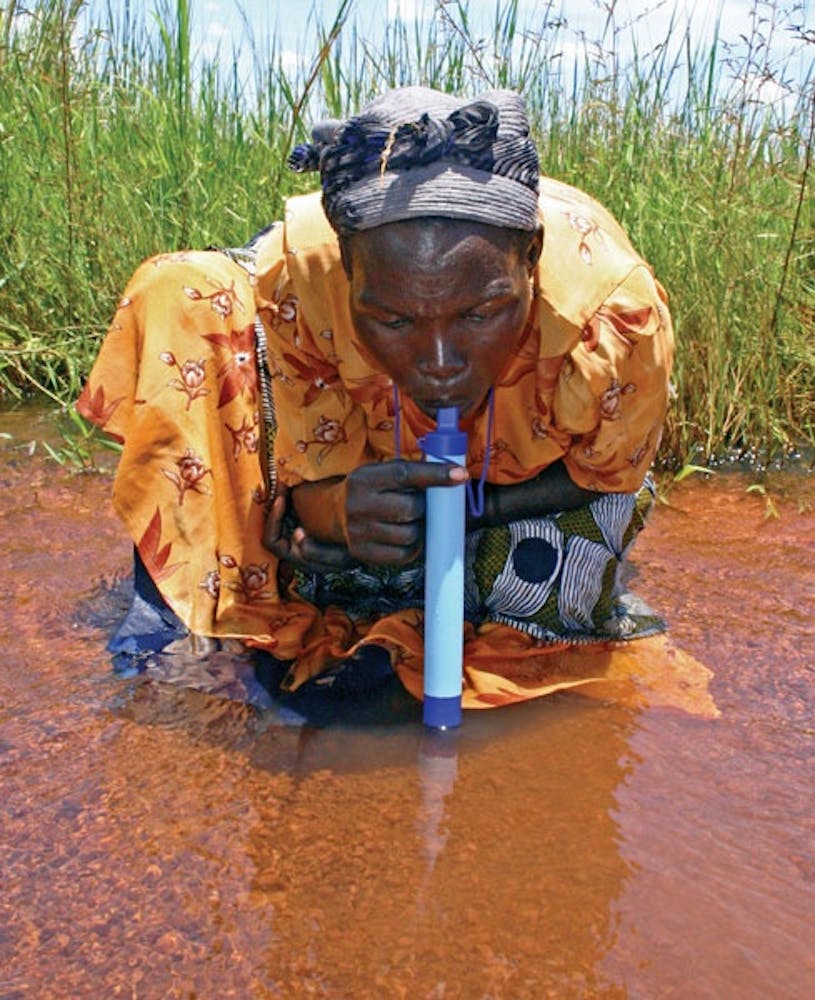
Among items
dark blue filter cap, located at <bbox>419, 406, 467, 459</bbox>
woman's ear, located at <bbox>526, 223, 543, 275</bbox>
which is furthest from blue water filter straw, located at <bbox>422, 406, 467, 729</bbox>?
woman's ear, located at <bbox>526, 223, 543, 275</bbox>

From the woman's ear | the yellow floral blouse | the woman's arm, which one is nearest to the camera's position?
the woman's ear

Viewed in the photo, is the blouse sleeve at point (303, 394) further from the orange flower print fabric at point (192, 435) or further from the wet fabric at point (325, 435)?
the orange flower print fabric at point (192, 435)

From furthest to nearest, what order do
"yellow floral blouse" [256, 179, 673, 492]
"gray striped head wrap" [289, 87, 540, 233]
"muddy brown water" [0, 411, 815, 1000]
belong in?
1. "yellow floral blouse" [256, 179, 673, 492]
2. "gray striped head wrap" [289, 87, 540, 233]
3. "muddy brown water" [0, 411, 815, 1000]

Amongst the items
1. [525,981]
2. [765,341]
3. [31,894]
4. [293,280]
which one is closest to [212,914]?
[31,894]

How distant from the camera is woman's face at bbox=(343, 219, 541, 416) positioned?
1550 millimetres

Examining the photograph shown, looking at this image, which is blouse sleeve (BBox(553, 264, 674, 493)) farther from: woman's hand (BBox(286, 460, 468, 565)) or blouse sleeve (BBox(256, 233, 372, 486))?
blouse sleeve (BBox(256, 233, 372, 486))

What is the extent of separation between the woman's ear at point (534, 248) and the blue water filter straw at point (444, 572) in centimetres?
23

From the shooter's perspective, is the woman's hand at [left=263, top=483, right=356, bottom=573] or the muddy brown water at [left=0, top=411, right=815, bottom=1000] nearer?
the muddy brown water at [left=0, top=411, right=815, bottom=1000]

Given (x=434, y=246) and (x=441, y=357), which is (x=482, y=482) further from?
(x=434, y=246)

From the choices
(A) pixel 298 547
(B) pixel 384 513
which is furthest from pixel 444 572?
(A) pixel 298 547

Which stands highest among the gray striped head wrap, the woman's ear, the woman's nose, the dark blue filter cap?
the gray striped head wrap

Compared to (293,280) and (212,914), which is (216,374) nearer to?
(293,280)

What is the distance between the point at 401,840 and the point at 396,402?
683 millimetres

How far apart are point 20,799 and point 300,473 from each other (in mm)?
699
